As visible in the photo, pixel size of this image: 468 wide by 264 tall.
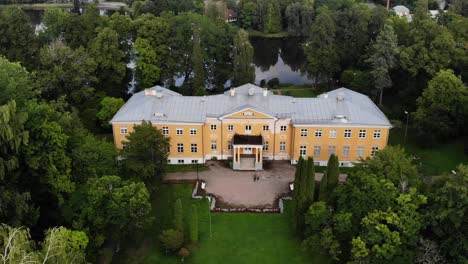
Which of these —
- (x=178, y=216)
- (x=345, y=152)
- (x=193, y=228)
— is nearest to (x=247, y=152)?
(x=345, y=152)

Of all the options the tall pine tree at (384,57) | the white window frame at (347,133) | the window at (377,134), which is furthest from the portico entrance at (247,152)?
the tall pine tree at (384,57)

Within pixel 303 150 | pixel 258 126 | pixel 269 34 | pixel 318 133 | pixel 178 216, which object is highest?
pixel 258 126

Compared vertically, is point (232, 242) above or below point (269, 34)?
below

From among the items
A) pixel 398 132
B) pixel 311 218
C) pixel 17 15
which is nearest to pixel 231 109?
pixel 311 218

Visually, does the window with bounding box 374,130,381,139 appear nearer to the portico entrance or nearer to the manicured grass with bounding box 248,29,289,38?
the portico entrance

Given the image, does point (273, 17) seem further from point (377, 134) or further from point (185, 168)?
point (185, 168)

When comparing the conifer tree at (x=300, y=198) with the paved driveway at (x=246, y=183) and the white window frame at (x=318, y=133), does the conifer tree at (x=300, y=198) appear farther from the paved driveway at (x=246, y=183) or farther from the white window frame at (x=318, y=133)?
the white window frame at (x=318, y=133)
